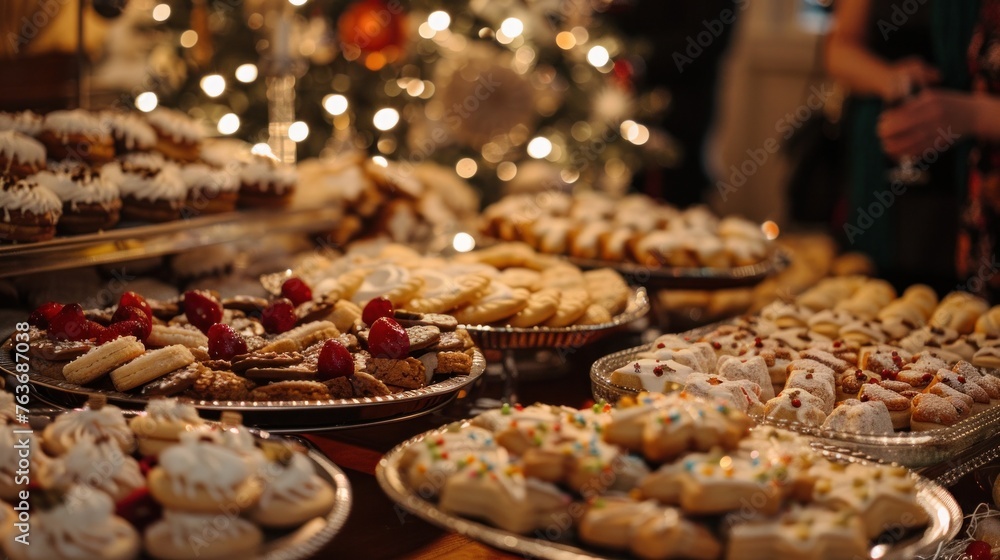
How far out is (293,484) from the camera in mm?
1359

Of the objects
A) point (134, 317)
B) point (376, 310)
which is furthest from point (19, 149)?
point (376, 310)

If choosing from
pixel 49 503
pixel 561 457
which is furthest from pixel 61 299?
pixel 561 457

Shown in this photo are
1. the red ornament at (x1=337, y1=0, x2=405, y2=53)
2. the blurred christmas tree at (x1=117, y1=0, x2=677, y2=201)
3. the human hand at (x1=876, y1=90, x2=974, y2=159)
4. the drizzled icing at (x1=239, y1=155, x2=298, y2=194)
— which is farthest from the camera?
the blurred christmas tree at (x1=117, y1=0, x2=677, y2=201)

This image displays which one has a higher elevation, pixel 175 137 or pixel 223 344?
pixel 175 137

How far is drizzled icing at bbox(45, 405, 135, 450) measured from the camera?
146cm

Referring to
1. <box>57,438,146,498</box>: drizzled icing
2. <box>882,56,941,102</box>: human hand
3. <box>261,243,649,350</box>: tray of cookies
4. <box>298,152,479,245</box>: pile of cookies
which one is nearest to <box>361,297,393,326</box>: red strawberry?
<box>261,243,649,350</box>: tray of cookies

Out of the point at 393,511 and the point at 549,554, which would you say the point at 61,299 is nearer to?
the point at 393,511

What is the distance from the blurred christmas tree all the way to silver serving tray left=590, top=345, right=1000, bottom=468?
2600 mm

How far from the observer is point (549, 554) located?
1.33 m

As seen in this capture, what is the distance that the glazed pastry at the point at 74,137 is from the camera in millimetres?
2564

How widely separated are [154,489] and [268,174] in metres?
1.71

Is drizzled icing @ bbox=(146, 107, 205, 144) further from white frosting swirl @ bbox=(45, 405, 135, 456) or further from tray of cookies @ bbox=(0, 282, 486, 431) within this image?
white frosting swirl @ bbox=(45, 405, 135, 456)

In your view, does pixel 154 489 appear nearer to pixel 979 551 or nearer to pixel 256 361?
pixel 256 361

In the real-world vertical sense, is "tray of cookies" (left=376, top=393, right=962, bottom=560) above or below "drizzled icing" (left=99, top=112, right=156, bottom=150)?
below
